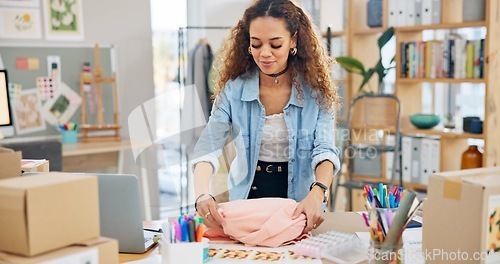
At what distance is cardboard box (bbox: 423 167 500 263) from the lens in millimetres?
1219

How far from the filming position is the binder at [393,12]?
4.09m

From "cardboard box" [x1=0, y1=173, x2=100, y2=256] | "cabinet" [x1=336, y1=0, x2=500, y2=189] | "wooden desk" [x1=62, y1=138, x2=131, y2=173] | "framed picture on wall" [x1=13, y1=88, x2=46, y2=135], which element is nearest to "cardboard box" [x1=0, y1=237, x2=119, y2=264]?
"cardboard box" [x1=0, y1=173, x2=100, y2=256]

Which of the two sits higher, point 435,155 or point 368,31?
point 368,31

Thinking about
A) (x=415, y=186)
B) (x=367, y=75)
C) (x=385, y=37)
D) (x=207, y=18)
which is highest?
(x=207, y=18)

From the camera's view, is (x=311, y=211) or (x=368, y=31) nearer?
(x=311, y=211)

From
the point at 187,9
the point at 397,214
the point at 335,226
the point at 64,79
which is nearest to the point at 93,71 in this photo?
the point at 64,79

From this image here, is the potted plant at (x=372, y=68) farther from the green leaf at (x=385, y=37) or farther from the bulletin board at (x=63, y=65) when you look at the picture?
the bulletin board at (x=63, y=65)

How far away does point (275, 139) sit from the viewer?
208 cm

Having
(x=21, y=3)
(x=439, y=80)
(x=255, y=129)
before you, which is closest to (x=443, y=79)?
(x=439, y=80)

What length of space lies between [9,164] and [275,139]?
987 mm

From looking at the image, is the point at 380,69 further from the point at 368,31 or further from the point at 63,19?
the point at 63,19

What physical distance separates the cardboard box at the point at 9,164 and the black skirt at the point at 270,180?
3.06 feet

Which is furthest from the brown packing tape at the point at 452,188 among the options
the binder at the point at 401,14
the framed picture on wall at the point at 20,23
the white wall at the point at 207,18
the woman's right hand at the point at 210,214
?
the white wall at the point at 207,18

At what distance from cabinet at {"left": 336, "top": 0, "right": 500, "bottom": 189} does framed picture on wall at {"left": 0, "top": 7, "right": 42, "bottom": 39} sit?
88.0 inches
